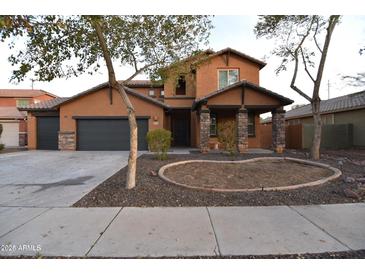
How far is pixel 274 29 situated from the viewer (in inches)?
439

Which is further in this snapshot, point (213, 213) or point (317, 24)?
point (317, 24)

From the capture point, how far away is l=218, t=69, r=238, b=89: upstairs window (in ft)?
54.0

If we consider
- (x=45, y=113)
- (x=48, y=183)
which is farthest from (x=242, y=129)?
(x=45, y=113)

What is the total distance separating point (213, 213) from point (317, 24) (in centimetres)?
1132

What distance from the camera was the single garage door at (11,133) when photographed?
68.7 feet

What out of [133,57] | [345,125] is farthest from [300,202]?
[345,125]

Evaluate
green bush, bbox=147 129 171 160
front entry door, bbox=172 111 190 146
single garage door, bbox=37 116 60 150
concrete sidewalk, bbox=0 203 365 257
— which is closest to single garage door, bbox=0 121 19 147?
single garage door, bbox=37 116 60 150

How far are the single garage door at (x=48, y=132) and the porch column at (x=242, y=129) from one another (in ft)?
46.2

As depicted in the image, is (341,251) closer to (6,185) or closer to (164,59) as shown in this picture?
(164,59)

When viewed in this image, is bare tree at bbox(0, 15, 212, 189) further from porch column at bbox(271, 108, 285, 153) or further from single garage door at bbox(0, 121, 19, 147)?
single garage door at bbox(0, 121, 19, 147)

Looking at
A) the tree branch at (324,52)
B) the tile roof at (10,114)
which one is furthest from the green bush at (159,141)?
the tile roof at (10,114)

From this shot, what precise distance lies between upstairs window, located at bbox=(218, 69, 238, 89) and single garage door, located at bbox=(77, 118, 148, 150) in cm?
679

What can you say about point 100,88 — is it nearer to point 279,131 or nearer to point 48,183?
point 48,183

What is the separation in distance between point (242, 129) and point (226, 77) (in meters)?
5.33
